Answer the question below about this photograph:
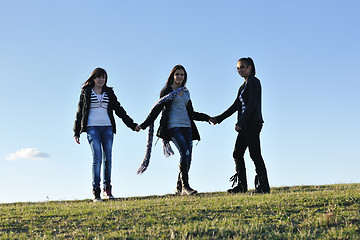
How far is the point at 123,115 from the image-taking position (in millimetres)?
11148

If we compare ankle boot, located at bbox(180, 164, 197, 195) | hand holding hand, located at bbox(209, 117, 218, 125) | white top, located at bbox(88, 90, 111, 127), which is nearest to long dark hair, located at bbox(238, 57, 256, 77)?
hand holding hand, located at bbox(209, 117, 218, 125)

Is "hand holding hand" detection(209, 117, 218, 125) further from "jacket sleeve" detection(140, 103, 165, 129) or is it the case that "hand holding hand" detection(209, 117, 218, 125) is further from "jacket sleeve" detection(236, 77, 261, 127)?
"jacket sleeve" detection(140, 103, 165, 129)

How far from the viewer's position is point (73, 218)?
7.96 m

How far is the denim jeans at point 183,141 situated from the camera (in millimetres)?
10516

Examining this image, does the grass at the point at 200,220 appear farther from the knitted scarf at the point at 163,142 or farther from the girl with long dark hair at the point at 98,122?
the knitted scarf at the point at 163,142

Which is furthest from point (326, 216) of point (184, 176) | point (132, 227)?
point (184, 176)

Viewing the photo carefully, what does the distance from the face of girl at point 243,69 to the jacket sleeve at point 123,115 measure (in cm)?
295

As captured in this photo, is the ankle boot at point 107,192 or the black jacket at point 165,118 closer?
the ankle boot at point 107,192

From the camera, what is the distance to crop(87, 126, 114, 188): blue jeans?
1035cm

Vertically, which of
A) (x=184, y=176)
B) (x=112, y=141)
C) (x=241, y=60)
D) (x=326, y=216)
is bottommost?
(x=326, y=216)

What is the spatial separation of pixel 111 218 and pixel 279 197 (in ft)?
11.6

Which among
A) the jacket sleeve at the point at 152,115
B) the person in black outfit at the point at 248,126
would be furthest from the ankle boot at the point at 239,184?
the jacket sleeve at the point at 152,115

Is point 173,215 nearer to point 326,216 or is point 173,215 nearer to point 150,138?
point 326,216

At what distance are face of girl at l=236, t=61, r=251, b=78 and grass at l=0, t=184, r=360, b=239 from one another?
306 cm
